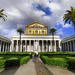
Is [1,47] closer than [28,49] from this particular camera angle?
Yes

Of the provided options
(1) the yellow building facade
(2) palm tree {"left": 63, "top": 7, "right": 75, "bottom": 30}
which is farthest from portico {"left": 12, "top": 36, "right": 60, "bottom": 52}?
(2) palm tree {"left": 63, "top": 7, "right": 75, "bottom": 30}

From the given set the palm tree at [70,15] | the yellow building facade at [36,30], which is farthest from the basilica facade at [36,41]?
the palm tree at [70,15]

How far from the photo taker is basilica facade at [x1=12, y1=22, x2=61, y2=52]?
67500 mm

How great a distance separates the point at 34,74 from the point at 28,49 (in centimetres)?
6116

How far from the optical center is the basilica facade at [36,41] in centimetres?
6750

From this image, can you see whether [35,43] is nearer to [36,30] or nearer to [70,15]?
[36,30]

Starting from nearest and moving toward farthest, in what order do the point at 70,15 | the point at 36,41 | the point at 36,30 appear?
the point at 70,15, the point at 36,41, the point at 36,30

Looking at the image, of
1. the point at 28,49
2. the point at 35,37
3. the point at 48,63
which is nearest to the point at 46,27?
the point at 35,37

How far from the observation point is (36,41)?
2633 inches

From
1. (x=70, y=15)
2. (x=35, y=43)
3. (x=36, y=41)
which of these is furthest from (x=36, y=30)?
(x=70, y=15)

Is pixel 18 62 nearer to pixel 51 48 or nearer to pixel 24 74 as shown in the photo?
pixel 24 74

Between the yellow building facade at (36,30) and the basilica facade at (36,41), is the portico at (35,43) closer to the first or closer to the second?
the basilica facade at (36,41)

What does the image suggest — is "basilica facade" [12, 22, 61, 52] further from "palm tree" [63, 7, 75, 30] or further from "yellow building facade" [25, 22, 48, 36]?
"palm tree" [63, 7, 75, 30]

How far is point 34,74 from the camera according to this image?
29.5ft
